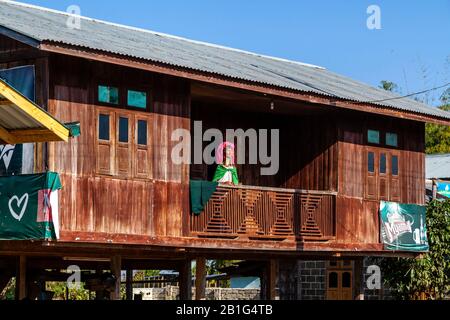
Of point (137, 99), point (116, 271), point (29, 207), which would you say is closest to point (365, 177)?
point (116, 271)

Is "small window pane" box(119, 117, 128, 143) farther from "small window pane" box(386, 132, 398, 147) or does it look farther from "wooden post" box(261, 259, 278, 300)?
"small window pane" box(386, 132, 398, 147)

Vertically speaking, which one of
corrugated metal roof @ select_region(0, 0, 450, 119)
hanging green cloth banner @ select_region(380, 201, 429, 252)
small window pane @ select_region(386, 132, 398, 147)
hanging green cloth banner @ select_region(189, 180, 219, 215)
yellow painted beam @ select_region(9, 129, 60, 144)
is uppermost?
corrugated metal roof @ select_region(0, 0, 450, 119)

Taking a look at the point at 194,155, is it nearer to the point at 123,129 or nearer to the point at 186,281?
the point at 186,281

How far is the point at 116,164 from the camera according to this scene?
18.5 metres

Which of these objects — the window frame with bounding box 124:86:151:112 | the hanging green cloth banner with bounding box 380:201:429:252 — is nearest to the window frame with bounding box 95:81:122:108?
the window frame with bounding box 124:86:151:112

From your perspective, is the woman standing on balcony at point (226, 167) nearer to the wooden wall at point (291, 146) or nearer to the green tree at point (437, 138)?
the wooden wall at point (291, 146)

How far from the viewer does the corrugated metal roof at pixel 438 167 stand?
3650 cm

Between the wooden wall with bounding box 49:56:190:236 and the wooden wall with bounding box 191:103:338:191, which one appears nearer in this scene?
the wooden wall with bounding box 49:56:190:236

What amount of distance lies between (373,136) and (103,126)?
7589 millimetres

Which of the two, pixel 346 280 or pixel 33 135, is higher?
pixel 33 135

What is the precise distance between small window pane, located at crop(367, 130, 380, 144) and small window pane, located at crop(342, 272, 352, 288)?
17.5ft

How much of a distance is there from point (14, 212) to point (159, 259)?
6440 mm

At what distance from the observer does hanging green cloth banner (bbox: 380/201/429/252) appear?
78.3 feet
